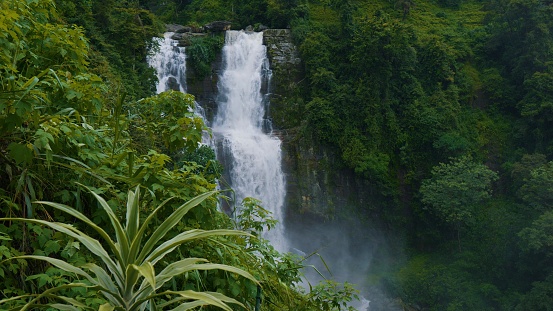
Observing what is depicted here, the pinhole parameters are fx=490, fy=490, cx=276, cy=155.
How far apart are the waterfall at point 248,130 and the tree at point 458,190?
5.32 m

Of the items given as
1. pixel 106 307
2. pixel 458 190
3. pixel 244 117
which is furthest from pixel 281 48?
pixel 106 307

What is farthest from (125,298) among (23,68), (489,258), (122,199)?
(489,258)

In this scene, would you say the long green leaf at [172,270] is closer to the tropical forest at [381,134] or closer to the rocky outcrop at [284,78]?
the tropical forest at [381,134]

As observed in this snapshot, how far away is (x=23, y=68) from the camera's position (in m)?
2.52

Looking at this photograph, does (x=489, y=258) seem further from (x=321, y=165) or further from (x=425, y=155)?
(x=321, y=165)

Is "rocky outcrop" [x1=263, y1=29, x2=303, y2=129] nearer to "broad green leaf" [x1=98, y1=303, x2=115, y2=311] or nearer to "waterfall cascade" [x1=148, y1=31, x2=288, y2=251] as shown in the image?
"waterfall cascade" [x1=148, y1=31, x2=288, y2=251]

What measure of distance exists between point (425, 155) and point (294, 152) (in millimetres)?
5103

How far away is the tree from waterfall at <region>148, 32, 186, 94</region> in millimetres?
9721

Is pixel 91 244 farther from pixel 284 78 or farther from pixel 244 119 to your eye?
pixel 284 78

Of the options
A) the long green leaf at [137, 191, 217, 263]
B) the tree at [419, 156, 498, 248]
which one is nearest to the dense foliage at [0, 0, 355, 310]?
the long green leaf at [137, 191, 217, 263]

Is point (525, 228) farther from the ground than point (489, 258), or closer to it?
farther from the ground

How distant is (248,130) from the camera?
18312 millimetres

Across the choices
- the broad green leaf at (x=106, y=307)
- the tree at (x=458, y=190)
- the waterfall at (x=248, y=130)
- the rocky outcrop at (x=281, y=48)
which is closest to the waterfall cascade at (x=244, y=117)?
the waterfall at (x=248, y=130)

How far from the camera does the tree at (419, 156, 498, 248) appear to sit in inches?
641
